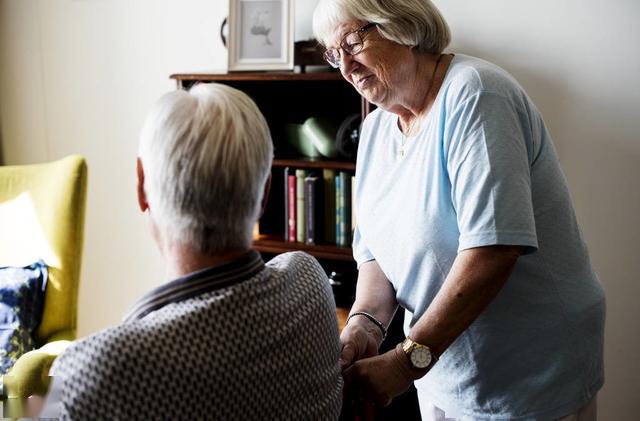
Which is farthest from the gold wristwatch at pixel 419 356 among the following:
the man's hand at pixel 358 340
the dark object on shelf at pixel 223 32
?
the dark object on shelf at pixel 223 32

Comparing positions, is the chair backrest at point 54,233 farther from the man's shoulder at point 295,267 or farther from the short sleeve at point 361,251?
the man's shoulder at point 295,267

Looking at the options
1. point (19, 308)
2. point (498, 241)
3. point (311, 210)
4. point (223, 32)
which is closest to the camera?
point (498, 241)

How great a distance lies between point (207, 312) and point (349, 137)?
1625 mm

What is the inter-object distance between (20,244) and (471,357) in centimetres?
191

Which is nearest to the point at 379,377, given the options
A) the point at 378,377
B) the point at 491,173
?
the point at 378,377

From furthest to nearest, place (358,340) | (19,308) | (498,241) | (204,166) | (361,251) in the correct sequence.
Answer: (19,308) → (361,251) → (358,340) → (498,241) → (204,166)

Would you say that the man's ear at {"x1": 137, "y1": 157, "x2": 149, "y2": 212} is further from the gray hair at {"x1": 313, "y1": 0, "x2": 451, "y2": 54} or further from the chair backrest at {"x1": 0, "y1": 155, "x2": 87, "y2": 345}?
the chair backrest at {"x1": 0, "y1": 155, "x2": 87, "y2": 345}

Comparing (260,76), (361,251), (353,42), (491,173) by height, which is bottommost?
(361,251)

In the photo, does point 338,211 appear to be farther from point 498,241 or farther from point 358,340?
point 498,241

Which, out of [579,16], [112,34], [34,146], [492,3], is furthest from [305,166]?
[34,146]

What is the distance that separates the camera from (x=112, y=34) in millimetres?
3029

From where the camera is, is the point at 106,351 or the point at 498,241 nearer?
the point at 106,351

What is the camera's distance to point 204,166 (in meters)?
0.86

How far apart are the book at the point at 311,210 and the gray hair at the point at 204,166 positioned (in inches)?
60.0
